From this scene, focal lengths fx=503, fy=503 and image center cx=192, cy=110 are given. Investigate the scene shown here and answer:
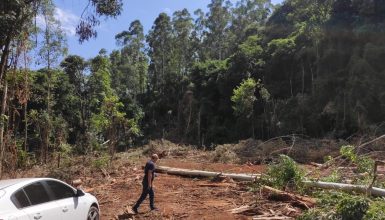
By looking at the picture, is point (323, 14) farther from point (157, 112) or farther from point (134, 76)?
point (134, 76)

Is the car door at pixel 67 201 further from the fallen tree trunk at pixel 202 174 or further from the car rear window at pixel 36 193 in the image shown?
the fallen tree trunk at pixel 202 174

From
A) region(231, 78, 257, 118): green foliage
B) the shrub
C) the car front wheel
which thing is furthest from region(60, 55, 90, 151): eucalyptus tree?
the car front wheel

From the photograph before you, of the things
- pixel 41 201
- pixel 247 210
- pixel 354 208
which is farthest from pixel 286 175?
pixel 41 201

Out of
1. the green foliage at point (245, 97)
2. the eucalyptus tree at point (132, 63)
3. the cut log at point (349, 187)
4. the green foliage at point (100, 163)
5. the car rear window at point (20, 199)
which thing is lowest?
the cut log at point (349, 187)

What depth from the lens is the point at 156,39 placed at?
70.4 meters

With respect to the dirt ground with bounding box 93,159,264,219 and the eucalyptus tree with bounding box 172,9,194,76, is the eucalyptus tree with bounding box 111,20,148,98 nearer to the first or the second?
the eucalyptus tree with bounding box 172,9,194,76

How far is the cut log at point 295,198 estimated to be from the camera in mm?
11227

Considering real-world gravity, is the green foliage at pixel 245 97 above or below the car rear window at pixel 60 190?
above

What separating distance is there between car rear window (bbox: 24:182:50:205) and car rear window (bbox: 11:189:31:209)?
0.39 feet

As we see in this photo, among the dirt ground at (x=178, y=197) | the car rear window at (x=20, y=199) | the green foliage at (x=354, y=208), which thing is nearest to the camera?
the car rear window at (x=20, y=199)

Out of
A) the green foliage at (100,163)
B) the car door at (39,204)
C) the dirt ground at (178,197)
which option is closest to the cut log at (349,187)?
the dirt ground at (178,197)

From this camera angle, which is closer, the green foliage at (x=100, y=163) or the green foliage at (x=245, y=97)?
the green foliage at (x=100, y=163)

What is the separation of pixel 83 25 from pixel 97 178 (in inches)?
260

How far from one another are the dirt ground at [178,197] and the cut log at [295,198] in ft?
2.01
